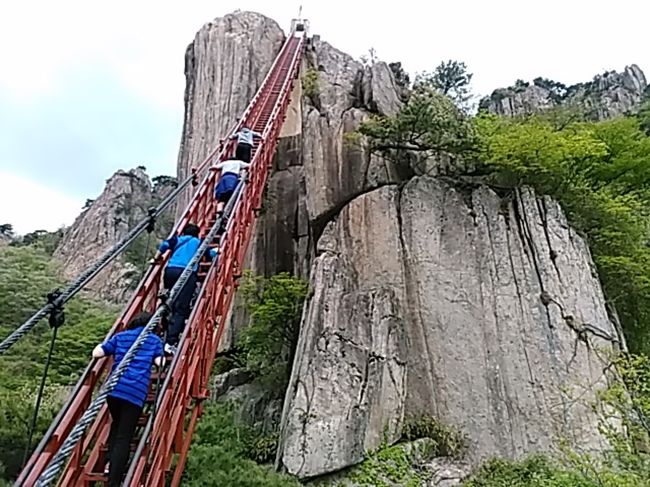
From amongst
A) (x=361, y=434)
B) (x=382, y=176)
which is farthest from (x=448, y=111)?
(x=361, y=434)

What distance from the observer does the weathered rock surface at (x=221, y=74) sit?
14.5 meters

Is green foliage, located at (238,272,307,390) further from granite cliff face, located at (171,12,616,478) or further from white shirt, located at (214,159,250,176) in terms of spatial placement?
white shirt, located at (214,159,250,176)

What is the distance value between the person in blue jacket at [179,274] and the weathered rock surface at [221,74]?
8.97m

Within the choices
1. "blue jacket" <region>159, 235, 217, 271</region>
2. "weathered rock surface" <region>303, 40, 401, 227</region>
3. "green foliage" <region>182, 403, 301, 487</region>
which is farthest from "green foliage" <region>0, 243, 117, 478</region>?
"weathered rock surface" <region>303, 40, 401, 227</region>

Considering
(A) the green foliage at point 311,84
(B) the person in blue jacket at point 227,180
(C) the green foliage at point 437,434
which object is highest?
(A) the green foliage at point 311,84

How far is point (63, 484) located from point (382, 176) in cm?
879

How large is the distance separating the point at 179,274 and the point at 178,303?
10.3 inches

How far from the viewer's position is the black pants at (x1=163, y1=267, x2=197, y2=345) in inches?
183

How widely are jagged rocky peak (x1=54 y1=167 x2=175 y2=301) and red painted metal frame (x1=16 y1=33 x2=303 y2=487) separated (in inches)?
549

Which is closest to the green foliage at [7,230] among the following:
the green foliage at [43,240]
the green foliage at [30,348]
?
the green foliage at [43,240]

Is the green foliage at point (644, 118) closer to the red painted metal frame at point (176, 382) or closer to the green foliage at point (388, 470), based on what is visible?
the green foliage at point (388, 470)

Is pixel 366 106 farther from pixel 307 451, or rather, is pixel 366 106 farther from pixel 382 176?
pixel 307 451

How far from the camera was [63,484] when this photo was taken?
3.07 meters

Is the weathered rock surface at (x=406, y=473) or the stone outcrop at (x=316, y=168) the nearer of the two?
the weathered rock surface at (x=406, y=473)
